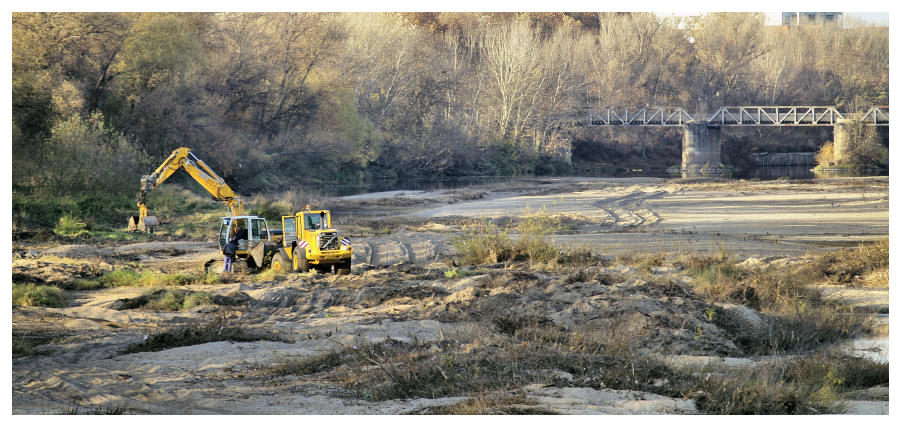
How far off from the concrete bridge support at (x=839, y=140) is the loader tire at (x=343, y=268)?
24.9 meters

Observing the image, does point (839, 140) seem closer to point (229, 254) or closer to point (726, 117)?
point (726, 117)

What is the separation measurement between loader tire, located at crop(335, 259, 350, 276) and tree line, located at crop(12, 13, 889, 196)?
8.92 meters

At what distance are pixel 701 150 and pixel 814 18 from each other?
29.6 meters

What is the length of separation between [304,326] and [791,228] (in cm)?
1742

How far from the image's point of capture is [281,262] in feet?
51.1

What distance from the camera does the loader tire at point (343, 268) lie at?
586 inches

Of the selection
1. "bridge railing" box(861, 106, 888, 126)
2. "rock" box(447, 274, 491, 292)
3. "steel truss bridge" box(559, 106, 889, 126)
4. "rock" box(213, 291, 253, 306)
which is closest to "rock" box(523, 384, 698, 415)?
"rock" box(447, 274, 491, 292)

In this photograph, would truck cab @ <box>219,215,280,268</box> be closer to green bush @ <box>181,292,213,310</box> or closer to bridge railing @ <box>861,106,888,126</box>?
green bush @ <box>181,292,213,310</box>

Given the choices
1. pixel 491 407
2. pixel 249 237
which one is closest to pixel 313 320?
pixel 491 407

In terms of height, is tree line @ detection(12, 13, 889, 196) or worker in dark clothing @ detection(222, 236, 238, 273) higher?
tree line @ detection(12, 13, 889, 196)

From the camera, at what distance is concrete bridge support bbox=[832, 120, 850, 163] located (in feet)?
108

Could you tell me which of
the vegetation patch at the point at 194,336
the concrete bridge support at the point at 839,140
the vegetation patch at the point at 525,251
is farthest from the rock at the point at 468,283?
the concrete bridge support at the point at 839,140

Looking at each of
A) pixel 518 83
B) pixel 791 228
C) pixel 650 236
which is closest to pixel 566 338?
pixel 650 236

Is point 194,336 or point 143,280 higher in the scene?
point 143,280
